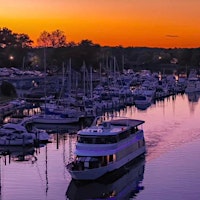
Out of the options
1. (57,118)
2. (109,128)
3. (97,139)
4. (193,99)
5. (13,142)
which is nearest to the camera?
(97,139)

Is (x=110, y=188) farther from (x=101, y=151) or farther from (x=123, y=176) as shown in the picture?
(x=123, y=176)

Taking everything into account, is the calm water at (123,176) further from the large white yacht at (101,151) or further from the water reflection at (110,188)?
the large white yacht at (101,151)

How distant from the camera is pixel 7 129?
34719 mm

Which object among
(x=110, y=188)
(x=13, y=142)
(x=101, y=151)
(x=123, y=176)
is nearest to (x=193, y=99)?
(x=13, y=142)

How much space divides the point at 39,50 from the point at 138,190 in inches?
3575

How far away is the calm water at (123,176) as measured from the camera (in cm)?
2447

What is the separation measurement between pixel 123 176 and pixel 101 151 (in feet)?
5.94

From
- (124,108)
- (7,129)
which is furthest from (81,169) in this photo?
(124,108)

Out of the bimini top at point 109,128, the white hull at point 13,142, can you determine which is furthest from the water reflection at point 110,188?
the white hull at point 13,142

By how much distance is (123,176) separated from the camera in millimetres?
26969

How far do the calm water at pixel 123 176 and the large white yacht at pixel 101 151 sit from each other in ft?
1.79

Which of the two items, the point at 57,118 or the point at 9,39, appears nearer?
the point at 57,118

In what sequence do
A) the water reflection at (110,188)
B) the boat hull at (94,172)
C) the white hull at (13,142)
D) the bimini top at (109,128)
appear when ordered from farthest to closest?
1. the white hull at (13,142)
2. the bimini top at (109,128)
3. the boat hull at (94,172)
4. the water reflection at (110,188)

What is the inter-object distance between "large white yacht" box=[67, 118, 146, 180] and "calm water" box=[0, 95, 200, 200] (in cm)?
Answer: 55
